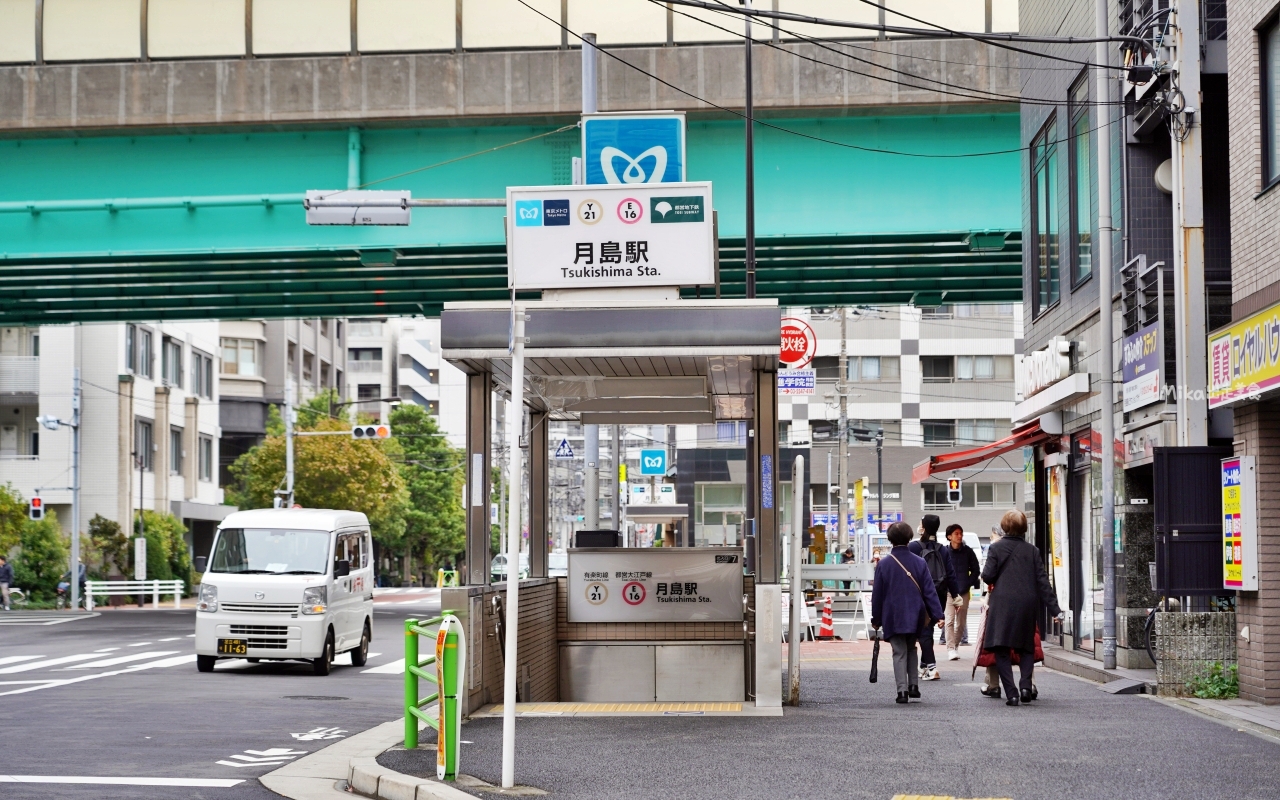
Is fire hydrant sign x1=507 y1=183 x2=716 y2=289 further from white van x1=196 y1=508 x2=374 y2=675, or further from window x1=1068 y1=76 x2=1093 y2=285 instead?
white van x1=196 y1=508 x2=374 y2=675

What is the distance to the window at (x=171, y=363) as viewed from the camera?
57.8 meters

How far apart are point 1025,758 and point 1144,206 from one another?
8.69 m

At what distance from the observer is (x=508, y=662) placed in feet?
27.8

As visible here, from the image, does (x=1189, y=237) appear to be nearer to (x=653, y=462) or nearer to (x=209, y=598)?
(x=209, y=598)

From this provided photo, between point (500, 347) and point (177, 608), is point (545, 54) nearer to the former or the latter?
point (500, 347)

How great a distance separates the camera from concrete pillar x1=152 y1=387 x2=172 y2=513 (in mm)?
56781

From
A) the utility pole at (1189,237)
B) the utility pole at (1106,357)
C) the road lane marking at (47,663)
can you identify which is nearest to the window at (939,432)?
the road lane marking at (47,663)

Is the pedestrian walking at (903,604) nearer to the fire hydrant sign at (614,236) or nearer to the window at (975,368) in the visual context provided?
the fire hydrant sign at (614,236)

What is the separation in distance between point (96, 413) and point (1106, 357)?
140ft

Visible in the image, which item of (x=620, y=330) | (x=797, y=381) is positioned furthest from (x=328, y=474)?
(x=620, y=330)

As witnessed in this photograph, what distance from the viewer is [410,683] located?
10117mm

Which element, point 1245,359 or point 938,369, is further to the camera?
point 938,369

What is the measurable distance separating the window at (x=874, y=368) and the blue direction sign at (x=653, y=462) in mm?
39084

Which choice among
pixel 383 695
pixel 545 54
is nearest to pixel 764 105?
pixel 545 54
